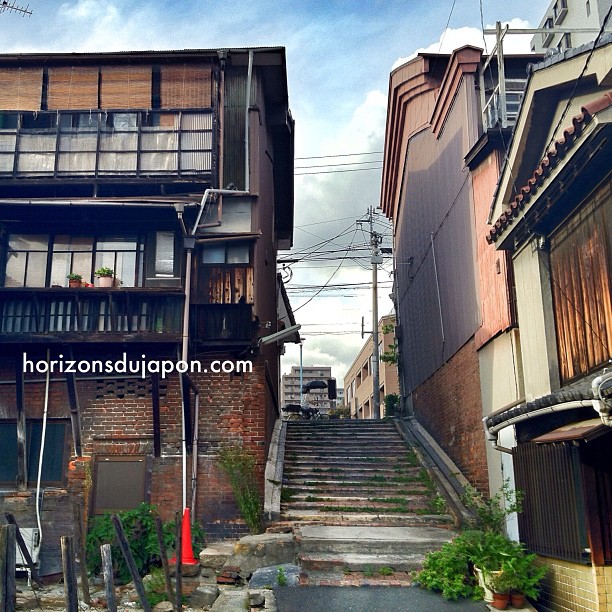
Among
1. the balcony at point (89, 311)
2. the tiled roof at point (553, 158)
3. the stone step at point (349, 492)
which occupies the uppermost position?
the tiled roof at point (553, 158)

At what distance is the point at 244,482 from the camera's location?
12984mm

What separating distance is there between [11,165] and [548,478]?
1142 centimetres

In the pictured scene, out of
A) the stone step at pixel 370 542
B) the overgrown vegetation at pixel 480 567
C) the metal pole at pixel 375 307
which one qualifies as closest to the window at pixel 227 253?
the stone step at pixel 370 542

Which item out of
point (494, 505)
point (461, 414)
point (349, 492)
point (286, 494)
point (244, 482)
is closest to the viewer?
point (494, 505)

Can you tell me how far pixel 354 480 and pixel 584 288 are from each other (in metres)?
7.47

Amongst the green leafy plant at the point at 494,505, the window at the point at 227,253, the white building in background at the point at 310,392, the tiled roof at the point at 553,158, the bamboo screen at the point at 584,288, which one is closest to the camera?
the tiled roof at the point at 553,158

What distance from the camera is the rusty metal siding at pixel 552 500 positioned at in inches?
329

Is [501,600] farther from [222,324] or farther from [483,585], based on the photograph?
[222,324]

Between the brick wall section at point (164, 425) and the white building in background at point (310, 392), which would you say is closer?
the brick wall section at point (164, 425)

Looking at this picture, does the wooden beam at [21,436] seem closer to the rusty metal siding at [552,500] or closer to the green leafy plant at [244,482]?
the green leafy plant at [244,482]

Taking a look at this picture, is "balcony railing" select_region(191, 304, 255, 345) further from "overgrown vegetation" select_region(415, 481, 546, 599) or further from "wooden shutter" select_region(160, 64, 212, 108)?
"overgrown vegetation" select_region(415, 481, 546, 599)

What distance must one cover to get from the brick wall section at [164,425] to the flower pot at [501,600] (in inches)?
218

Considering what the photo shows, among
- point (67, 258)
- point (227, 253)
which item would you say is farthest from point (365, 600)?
point (67, 258)

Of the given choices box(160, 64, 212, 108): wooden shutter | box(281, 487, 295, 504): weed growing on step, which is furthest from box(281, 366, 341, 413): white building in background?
box(160, 64, 212, 108): wooden shutter
